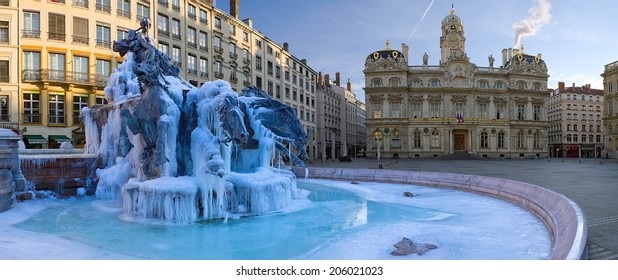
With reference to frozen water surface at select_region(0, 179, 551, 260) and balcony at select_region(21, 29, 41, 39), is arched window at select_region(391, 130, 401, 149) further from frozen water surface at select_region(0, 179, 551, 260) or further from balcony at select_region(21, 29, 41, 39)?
Answer: balcony at select_region(21, 29, 41, 39)

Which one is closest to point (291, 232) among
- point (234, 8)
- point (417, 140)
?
point (234, 8)

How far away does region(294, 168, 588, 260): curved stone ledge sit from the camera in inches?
214

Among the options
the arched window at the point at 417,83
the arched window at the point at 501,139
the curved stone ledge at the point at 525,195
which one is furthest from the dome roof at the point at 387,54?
the curved stone ledge at the point at 525,195

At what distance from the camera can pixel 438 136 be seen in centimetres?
6262

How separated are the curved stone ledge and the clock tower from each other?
5108 cm

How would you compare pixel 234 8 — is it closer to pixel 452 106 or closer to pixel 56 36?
pixel 56 36

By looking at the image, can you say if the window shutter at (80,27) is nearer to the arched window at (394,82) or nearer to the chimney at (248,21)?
the chimney at (248,21)

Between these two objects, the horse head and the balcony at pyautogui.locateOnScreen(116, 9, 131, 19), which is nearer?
the horse head

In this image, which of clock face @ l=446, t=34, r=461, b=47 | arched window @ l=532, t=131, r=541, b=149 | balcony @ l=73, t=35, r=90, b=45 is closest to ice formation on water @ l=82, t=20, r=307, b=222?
balcony @ l=73, t=35, r=90, b=45

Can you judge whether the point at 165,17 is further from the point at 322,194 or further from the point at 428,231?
the point at 428,231

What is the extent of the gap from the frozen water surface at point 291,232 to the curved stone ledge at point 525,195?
0.39m

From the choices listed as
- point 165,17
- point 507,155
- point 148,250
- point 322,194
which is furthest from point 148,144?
point 507,155

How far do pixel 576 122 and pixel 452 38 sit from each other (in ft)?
139

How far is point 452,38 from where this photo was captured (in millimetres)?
65688
